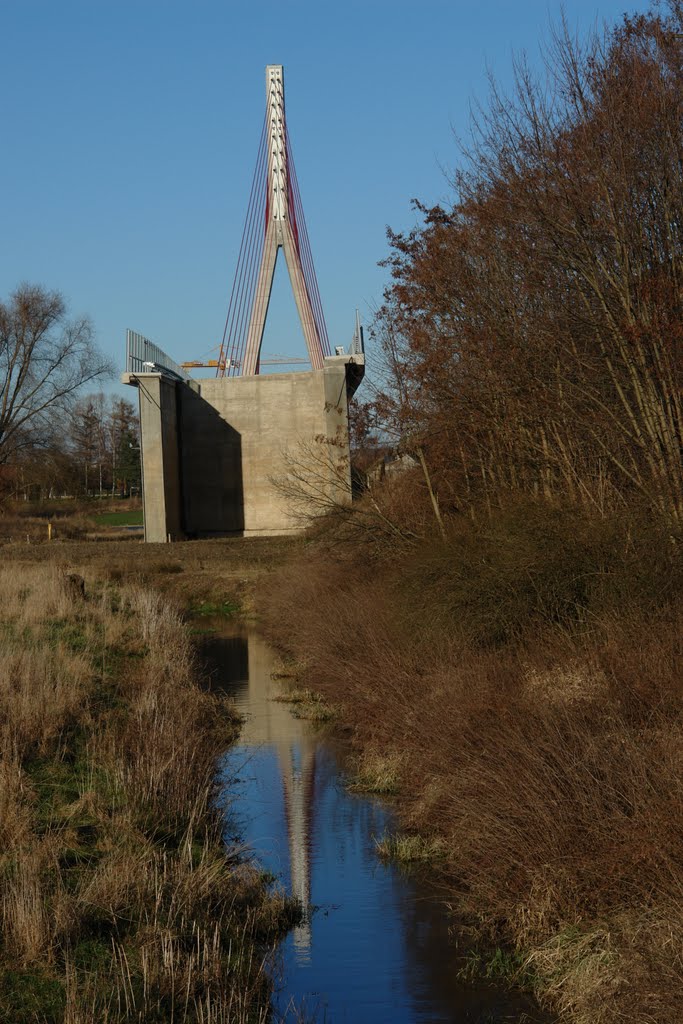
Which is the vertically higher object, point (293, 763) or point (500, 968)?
point (293, 763)

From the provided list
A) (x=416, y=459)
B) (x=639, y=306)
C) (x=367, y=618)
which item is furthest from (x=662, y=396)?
(x=416, y=459)

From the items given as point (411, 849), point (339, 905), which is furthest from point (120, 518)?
point (339, 905)

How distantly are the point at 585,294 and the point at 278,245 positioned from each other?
26.8m

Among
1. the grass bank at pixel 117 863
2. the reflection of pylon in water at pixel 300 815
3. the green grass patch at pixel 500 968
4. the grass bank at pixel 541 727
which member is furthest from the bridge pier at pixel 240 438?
the green grass patch at pixel 500 968

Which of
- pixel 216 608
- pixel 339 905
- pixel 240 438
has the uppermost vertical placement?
pixel 240 438

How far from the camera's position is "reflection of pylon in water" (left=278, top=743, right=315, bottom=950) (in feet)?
24.6

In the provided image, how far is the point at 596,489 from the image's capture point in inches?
483

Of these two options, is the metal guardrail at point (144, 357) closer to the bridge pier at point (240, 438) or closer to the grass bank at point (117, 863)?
the bridge pier at point (240, 438)

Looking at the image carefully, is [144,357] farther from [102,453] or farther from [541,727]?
[102,453]

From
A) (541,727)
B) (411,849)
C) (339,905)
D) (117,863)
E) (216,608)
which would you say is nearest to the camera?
(117,863)

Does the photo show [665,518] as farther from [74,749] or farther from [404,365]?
[404,365]

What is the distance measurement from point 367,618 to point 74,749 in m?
4.95

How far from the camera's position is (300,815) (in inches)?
385

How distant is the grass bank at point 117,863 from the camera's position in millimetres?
5367
